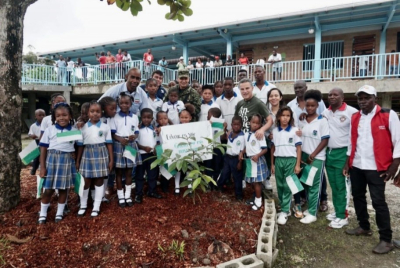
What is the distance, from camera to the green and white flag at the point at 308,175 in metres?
3.59

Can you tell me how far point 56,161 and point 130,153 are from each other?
33.1 inches

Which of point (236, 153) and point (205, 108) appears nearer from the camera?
point (236, 153)

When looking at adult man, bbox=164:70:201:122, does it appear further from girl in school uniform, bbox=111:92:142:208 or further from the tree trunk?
the tree trunk

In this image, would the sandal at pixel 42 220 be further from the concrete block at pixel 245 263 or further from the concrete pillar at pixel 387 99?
the concrete pillar at pixel 387 99

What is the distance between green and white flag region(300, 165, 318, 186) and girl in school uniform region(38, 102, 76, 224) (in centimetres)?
302

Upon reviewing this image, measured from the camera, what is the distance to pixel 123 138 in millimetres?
3432

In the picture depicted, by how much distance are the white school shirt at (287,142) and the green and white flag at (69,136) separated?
2546 millimetres

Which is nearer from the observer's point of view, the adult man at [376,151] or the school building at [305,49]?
the adult man at [376,151]

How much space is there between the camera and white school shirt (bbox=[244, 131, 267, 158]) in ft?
12.0

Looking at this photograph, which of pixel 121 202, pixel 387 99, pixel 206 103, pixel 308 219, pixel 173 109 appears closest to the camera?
pixel 121 202

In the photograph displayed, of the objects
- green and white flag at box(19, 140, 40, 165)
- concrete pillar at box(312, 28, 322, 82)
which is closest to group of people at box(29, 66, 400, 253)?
green and white flag at box(19, 140, 40, 165)

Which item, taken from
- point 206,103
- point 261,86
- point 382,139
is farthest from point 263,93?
point 382,139

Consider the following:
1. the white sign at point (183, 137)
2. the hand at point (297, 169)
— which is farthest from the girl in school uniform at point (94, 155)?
the hand at point (297, 169)

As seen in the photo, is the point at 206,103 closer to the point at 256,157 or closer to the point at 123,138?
the point at 256,157
